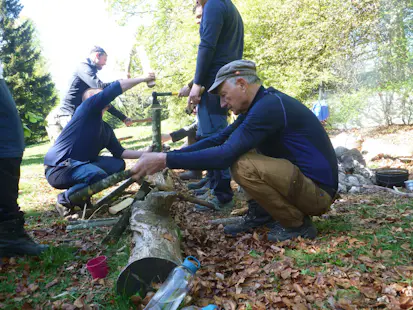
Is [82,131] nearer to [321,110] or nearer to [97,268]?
[97,268]

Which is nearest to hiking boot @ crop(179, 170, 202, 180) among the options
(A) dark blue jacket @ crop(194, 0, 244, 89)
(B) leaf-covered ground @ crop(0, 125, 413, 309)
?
(A) dark blue jacket @ crop(194, 0, 244, 89)

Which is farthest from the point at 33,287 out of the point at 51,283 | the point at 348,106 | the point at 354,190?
the point at 348,106

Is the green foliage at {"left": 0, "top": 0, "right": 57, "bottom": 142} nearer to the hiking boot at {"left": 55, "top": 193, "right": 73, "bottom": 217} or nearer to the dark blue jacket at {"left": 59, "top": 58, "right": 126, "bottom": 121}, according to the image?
the dark blue jacket at {"left": 59, "top": 58, "right": 126, "bottom": 121}

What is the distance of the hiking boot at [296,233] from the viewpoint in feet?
10.2

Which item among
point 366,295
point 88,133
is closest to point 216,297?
point 366,295

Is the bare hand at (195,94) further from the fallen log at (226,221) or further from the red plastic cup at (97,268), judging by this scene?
the red plastic cup at (97,268)

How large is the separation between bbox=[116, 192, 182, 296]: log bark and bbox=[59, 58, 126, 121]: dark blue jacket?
322 centimetres

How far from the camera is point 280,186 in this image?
2902 millimetres

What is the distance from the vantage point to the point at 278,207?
3.00m

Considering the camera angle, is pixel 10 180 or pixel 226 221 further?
pixel 226 221

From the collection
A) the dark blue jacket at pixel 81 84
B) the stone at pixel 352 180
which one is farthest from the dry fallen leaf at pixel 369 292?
the dark blue jacket at pixel 81 84

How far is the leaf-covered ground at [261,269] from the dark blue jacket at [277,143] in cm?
65

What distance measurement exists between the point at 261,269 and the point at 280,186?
2.45ft

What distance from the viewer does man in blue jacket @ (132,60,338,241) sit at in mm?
2844
